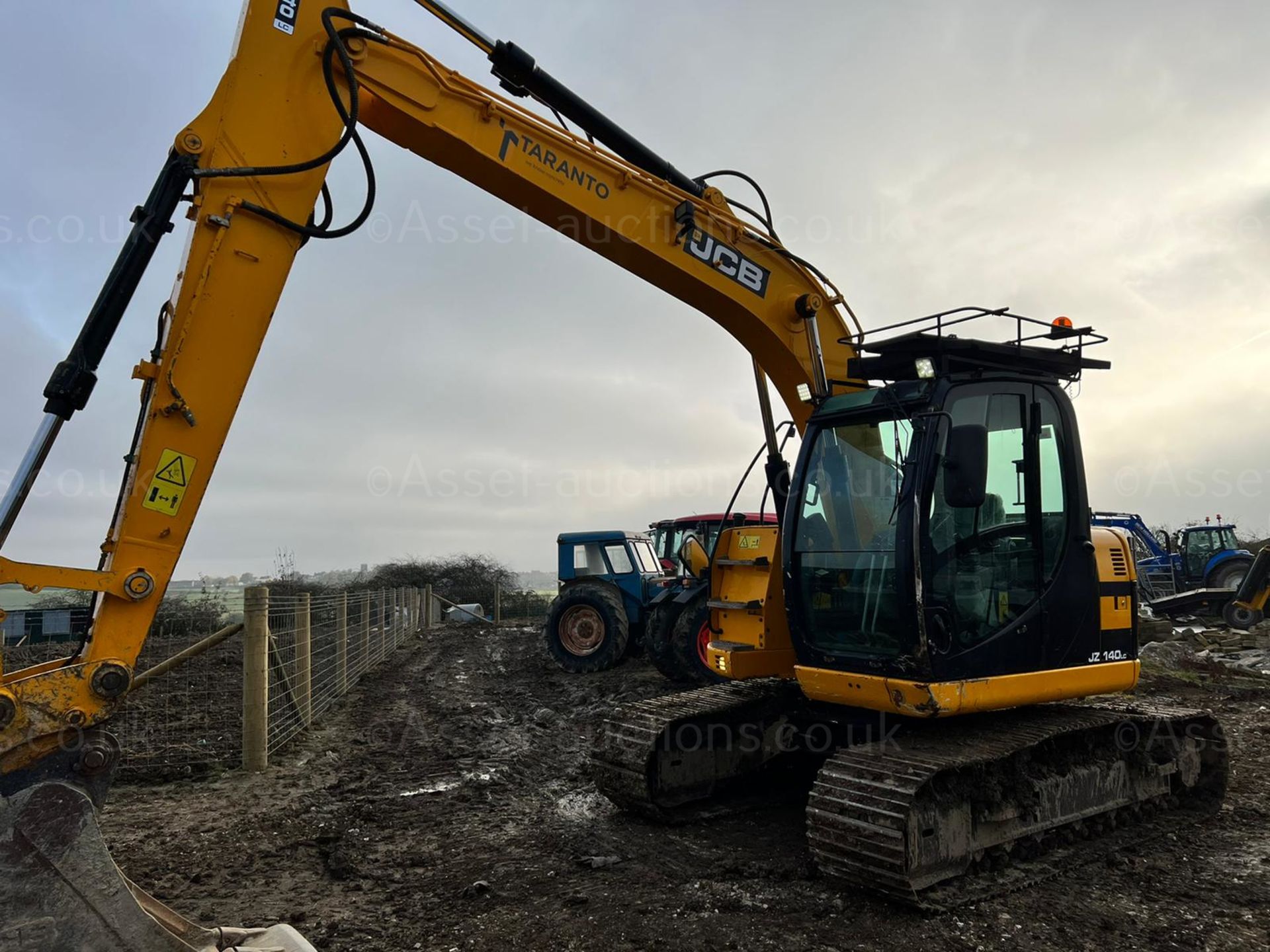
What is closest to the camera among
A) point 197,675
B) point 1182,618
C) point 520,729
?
point 197,675

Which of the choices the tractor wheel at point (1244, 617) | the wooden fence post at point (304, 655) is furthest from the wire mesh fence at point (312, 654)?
the tractor wheel at point (1244, 617)

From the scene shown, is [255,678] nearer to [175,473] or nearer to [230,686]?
[230,686]

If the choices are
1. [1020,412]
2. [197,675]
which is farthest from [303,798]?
[1020,412]

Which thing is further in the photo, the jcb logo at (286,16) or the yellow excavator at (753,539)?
the jcb logo at (286,16)

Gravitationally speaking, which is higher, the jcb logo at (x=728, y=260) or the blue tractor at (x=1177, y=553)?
the jcb logo at (x=728, y=260)

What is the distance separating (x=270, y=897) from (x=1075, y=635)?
14.3 ft

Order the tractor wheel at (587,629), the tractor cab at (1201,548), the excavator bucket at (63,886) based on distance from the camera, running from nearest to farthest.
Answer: the excavator bucket at (63,886), the tractor wheel at (587,629), the tractor cab at (1201,548)

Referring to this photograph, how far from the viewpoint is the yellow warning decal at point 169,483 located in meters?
3.31

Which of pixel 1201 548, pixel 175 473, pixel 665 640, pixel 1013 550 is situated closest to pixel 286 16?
pixel 175 473

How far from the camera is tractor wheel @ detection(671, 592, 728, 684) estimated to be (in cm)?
983

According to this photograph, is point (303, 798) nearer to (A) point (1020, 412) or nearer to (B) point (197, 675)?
(B) point (197, 675)

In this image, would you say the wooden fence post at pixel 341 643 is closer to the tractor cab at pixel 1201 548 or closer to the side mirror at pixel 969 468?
the side mirror at pixel 969 468

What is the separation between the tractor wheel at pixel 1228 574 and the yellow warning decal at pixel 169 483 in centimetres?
2172

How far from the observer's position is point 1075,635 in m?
4.89
